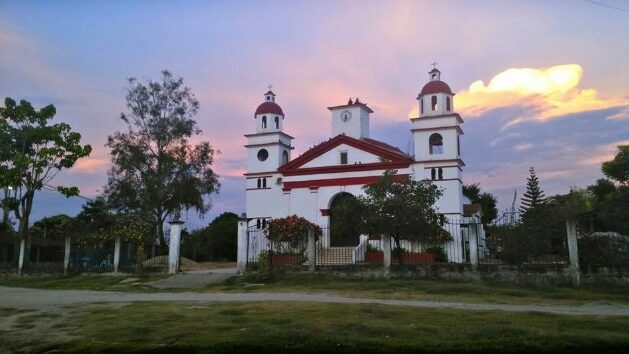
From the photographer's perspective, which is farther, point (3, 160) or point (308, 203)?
point (308, 203)

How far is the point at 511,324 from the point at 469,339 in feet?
4.35

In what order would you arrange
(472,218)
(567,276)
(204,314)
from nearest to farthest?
(204,314) < (567,276) < (472,218)

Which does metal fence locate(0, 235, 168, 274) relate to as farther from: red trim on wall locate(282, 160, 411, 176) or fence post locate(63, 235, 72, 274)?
red trim on wall locate(282, 160, 411, 176)

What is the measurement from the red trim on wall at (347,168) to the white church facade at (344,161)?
6 cm

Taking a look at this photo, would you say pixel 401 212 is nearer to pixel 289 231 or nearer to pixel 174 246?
pixel 289 231

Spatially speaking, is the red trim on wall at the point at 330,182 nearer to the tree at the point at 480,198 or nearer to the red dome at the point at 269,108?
the red dome at the point at 269,108

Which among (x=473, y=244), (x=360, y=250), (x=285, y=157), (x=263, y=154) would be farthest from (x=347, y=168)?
(x=473, y=244)

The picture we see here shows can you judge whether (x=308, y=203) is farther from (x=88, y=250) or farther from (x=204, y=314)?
(x=204, y=314)

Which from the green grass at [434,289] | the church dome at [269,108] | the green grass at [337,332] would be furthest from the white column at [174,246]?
the church dome at [269,108]

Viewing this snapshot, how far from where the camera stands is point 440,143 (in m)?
31.2

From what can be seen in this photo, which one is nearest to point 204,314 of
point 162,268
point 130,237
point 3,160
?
point 162,268

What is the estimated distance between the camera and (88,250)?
2288 centimetres

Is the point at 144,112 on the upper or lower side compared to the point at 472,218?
upper

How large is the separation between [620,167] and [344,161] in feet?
53.8
